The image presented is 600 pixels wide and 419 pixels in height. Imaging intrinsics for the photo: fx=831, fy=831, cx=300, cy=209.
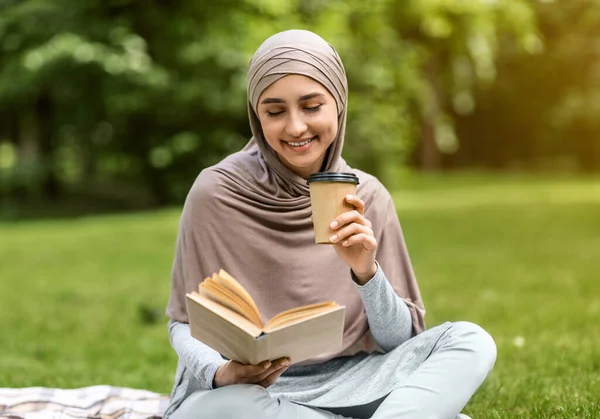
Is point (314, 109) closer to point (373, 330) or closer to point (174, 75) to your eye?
point (373, 330)

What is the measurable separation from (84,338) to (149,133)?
10.7 m

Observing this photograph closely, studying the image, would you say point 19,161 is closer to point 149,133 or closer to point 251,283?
point 149,133

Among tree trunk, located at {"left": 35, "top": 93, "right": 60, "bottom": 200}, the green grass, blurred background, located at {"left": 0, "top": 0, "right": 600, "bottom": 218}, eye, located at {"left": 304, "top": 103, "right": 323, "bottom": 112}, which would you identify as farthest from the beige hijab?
tree trunk, located at {"left": 35, "top": 93, "right": 60, "bottom": 200}

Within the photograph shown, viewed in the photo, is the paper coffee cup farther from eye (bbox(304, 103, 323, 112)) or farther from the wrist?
eye (bbox(304, 103, 323, 112))

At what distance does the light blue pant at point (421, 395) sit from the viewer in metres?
2.61

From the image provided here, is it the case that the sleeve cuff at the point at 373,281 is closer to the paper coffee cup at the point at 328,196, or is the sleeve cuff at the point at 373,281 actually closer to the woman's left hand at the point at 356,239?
the woman's left hand at the point at 356,239

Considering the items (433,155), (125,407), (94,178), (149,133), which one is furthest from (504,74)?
(125,407)

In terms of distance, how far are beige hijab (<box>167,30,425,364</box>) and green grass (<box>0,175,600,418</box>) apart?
98 centimetres

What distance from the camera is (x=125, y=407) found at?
3637 mm

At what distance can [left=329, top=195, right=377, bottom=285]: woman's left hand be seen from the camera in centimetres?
251

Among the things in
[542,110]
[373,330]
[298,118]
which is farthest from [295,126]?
[542,110]

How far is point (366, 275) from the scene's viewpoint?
108 inches

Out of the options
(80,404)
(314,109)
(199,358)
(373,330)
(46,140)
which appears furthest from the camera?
(46,140)

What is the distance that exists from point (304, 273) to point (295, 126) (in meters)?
0.56
